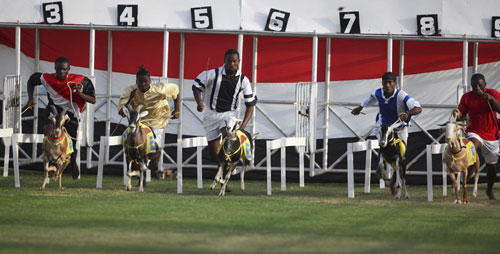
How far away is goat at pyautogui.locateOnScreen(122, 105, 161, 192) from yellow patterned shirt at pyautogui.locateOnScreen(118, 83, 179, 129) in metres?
0.44

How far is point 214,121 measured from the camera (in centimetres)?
1434

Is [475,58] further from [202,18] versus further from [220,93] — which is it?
[220,93]

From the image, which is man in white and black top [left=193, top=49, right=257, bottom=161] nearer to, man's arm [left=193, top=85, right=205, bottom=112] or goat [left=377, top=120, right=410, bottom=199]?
man's arm [left=193, top=85, right=205, bottom=112]

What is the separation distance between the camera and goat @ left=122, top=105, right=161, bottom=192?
45.3 feet

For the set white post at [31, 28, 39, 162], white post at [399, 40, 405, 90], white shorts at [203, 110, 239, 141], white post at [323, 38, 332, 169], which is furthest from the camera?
white post at [31, 28, 39, 162]

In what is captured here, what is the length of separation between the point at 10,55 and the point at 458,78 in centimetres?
922

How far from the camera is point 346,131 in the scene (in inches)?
708

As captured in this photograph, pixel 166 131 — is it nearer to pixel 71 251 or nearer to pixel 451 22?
pixel 451 22

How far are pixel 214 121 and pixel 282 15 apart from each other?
336cm

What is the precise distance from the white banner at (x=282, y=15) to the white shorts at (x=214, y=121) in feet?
9.39

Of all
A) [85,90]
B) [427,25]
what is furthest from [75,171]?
[427,25]

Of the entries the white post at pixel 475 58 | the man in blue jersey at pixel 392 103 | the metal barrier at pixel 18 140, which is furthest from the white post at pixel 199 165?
the white post at pixel 475 58

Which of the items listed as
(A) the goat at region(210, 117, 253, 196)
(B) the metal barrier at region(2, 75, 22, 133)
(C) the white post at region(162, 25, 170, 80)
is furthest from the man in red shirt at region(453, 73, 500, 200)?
(B) the metal barrier at region(2, 75, 22, 133)

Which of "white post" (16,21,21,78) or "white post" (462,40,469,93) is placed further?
"white post" (16,21,21,78)
